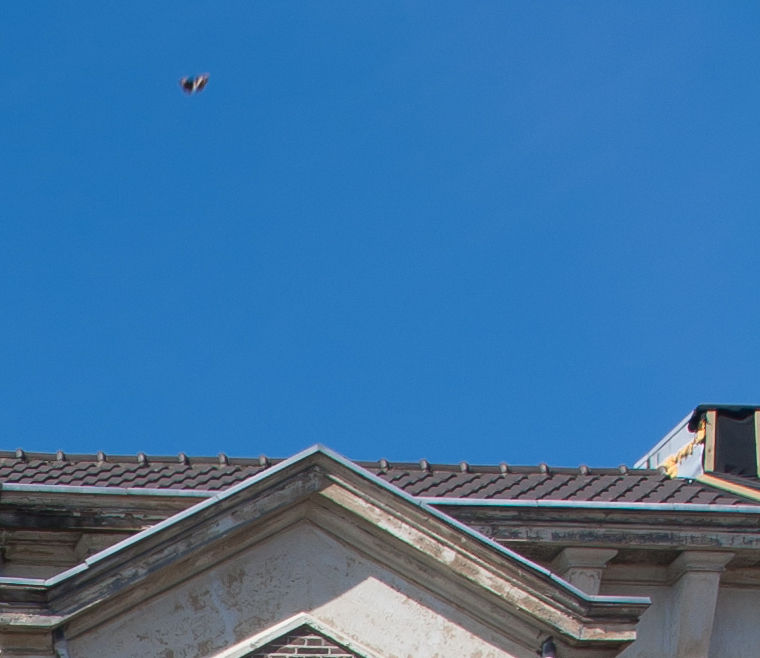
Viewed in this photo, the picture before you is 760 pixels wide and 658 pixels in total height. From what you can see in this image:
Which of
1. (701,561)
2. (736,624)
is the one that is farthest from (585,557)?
(736,624)

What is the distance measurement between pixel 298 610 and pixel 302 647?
0.33 metres

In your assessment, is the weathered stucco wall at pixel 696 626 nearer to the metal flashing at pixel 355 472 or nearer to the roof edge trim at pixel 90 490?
the metal flashing at pixel 355 472

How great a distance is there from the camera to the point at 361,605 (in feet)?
48.0

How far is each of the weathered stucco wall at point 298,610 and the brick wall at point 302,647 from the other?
0.49 feet

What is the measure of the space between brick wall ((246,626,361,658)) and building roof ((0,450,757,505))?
2.53m

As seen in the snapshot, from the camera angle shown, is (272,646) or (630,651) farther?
(630,651)

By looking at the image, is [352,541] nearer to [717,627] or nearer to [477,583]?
[477,583]

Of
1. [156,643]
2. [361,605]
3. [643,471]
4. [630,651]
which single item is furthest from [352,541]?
[643,471]

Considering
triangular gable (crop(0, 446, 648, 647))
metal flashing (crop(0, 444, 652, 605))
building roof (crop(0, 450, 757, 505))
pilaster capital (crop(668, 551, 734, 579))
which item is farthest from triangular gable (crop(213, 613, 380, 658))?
pilaster capital (crop(668, 551, 734, 579))

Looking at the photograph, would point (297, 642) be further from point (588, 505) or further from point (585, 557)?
point (588, 505)

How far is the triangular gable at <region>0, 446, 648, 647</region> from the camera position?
14141 millimetres

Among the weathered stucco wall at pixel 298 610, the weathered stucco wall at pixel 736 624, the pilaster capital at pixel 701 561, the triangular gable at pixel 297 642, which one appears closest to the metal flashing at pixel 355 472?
the weathered stucco wall at pixel 298 610

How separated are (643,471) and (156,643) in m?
5.77

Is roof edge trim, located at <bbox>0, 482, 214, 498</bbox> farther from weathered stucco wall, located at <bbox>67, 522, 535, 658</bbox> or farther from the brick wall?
the brick wall
